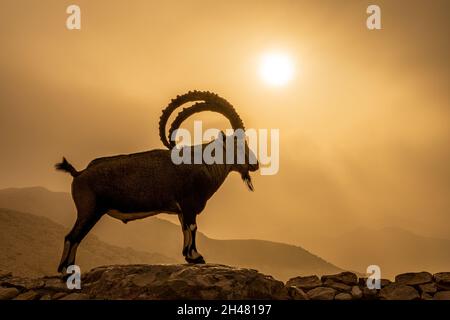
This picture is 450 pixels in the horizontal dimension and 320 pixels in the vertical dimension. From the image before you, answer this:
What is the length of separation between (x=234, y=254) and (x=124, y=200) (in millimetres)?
57623

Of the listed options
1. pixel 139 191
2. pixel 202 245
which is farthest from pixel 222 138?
pixel 202 245

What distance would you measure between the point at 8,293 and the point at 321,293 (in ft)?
18.1

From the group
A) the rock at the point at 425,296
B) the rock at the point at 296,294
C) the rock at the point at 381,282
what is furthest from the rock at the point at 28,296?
the rock at the point at 425,296

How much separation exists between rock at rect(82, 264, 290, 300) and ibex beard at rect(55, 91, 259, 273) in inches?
36.3

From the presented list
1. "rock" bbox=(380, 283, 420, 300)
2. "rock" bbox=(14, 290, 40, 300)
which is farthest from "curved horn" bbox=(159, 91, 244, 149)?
"rock" bbox=(380, 283, 420, 300)

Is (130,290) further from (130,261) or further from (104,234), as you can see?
(104,234)

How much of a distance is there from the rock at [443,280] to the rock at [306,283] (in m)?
2.17

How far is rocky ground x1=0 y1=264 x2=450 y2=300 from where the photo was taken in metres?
8.45

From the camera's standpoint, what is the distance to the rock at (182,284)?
8.39 m

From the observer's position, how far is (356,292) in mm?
10102

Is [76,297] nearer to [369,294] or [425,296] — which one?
[369,294]

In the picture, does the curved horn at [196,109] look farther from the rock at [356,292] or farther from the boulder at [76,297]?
the rock at [356,292]
